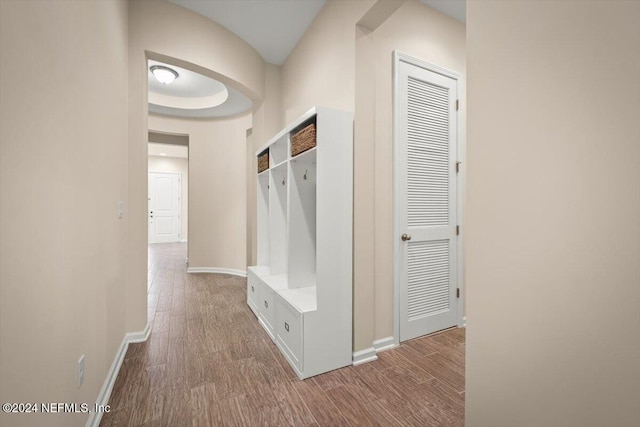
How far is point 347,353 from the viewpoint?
2049mm

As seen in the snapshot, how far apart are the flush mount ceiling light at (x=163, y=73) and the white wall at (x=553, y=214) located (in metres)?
3.71

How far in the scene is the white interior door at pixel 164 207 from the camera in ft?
29.8

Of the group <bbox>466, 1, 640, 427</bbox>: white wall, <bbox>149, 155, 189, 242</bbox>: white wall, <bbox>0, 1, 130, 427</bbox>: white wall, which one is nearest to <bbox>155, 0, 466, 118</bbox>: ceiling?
<bbox>0, 1, 130, 427</bbox>: white wall

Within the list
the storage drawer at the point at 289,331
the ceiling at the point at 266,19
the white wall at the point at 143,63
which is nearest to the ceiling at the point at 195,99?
the ceiling at the point at 266,19

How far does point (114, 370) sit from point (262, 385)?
3.32 ft

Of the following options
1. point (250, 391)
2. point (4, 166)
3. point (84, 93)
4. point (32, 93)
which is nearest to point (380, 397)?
point (250, 391)

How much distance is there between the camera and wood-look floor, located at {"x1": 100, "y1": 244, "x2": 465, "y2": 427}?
154cm

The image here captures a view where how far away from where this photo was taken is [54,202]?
3.51 feet

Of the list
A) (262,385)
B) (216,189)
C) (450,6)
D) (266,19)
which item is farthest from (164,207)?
(450,6)

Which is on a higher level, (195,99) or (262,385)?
(195,99)

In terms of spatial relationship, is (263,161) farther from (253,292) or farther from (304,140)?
(253,292)

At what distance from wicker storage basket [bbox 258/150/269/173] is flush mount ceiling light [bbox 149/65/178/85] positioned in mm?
1756

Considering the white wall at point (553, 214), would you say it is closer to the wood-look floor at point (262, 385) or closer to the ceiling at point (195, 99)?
the wood-look floor at point (262, 385)

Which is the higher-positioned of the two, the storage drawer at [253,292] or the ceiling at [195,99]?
the ceiling at [195,99]
